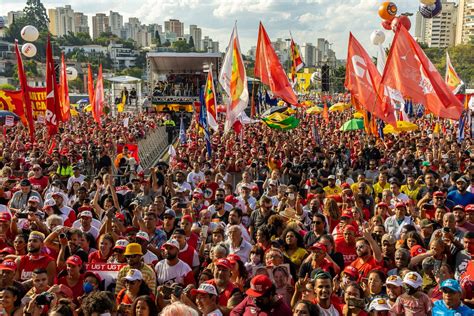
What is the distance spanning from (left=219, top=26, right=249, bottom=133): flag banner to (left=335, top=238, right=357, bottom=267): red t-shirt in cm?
601

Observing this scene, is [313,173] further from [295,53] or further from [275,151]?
[295,53]

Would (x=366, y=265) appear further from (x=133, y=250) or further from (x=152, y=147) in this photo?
(x=152, y=147)

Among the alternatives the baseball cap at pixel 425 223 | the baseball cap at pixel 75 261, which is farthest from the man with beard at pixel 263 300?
the baseball cap at pixel 425 223

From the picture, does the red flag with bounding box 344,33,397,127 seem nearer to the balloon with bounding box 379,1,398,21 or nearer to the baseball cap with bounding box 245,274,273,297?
the baseball cap with bounding box 245,274,273,297

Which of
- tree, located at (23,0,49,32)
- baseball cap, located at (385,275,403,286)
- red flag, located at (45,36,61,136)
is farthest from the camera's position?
tree, located at (23,0,49,32)

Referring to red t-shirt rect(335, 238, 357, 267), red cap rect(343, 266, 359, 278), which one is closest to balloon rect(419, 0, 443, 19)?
red t-shirt rect(335, 238, 357, 267)

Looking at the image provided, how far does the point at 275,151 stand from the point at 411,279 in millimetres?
9744

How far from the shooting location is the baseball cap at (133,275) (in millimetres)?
5152

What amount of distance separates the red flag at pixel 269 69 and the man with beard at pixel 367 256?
7.84m

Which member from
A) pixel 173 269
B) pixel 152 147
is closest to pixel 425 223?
pixel 173 269

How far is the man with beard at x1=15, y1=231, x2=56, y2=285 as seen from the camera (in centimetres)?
593

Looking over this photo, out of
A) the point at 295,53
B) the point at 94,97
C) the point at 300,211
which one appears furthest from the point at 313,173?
the point at 295,53

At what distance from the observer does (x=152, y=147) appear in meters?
21.9

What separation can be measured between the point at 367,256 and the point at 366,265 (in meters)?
0.09
